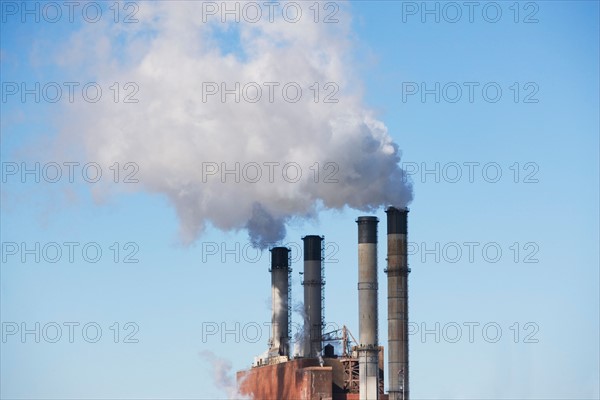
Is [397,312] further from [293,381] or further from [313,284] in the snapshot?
[313,284]

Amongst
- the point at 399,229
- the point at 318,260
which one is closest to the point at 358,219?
the point at 399,229

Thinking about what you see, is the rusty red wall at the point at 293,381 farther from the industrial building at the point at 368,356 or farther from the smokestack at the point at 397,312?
the smokestack at the point at 397,312

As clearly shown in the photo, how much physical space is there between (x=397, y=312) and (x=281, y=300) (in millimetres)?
14056

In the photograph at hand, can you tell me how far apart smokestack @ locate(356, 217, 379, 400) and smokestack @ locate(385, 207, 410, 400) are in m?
1.08

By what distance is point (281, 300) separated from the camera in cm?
10144

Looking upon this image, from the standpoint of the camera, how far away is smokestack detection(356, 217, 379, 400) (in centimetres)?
8931

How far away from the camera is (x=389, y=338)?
89.7 metres

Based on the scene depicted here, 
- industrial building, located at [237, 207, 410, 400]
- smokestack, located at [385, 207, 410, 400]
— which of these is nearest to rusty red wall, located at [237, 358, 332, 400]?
industrial building, located at [237, 207, 410, 400]

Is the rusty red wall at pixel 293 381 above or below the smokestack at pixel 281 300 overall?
below

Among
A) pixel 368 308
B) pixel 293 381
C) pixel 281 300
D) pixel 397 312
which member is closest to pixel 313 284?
pixel 281 300

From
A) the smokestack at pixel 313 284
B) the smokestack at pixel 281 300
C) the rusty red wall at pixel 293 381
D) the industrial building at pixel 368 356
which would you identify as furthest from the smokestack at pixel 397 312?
the smokestack at pixel 281 300

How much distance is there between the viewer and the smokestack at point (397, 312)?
89.4 m

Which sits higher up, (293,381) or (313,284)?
(313,284)

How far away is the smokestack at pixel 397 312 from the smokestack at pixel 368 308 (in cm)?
108
